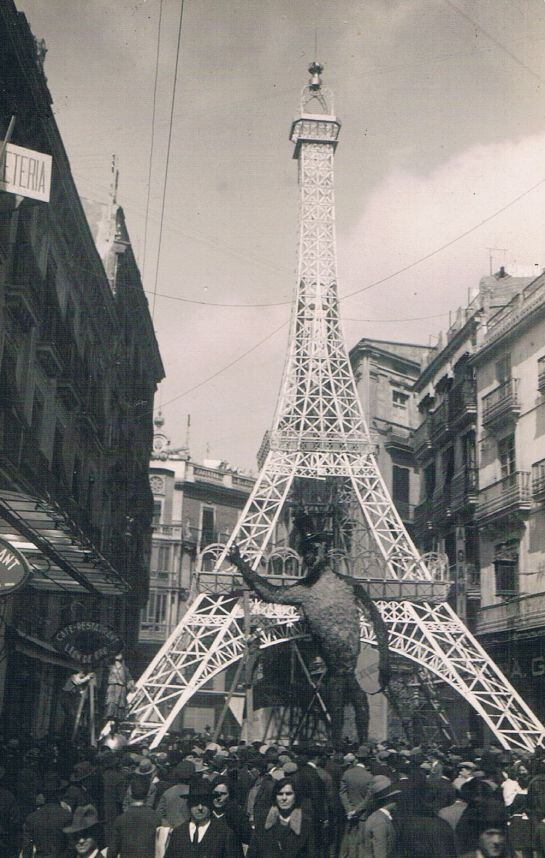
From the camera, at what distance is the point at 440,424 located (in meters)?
42.9

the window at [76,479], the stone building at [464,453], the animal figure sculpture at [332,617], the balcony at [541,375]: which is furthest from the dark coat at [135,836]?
the stone building at [464,453]

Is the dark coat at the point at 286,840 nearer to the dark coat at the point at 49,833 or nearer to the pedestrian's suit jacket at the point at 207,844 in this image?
the pedestrian's suit jacket at the point at 207,844

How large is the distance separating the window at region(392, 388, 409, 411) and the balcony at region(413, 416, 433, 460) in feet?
20.8

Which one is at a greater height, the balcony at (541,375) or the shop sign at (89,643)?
the balcony at (541,375)

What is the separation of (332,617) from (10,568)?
608 centimetres

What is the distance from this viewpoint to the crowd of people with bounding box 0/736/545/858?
7875 millimetres

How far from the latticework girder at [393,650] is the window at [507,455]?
17.7ft

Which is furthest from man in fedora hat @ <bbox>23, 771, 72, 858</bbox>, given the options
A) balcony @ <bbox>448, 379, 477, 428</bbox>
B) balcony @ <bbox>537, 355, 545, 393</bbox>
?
balcony @ <bbox>448, 379, 477, 428</bbox>

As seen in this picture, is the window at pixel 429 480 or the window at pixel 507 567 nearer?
the window at pixel 507 567

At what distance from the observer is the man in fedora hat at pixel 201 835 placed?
7.86 m

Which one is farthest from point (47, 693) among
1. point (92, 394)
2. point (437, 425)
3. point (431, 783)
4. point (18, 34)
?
point (437, 425)

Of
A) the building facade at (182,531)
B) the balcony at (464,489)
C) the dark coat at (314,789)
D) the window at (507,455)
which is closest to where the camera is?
the dark coat at (314,789)

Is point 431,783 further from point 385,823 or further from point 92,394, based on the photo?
point 92,394

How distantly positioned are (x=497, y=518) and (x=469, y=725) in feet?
26.9
